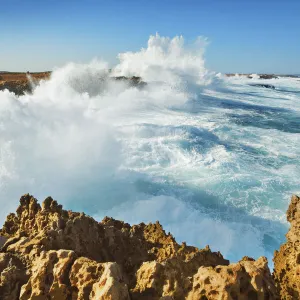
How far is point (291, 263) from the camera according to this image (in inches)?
170

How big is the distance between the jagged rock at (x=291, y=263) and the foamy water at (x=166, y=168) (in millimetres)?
5282

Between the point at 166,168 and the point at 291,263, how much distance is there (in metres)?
11.6

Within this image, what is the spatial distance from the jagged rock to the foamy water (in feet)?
17.3

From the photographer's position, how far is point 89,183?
48.1ft

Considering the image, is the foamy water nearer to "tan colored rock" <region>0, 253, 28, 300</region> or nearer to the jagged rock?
the jagged rock

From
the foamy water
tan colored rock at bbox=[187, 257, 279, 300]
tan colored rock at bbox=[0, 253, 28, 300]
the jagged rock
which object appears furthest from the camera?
the foamy water

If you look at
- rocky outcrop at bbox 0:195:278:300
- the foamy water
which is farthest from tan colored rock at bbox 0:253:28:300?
the foamy water

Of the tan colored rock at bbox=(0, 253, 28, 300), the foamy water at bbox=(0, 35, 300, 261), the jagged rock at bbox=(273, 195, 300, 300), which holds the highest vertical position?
the tan colored rock at bbox=(0, 253, 28, 300)

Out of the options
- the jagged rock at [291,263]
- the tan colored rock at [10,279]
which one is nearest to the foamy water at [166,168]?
the jagged rock at [291,263]

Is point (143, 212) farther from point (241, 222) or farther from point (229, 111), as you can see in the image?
point (229, 111)

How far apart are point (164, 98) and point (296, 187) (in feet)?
84.9

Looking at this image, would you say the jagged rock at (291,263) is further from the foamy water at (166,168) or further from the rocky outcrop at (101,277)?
the foamy water at (166,168)

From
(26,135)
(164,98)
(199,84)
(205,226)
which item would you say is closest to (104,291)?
(205,226)

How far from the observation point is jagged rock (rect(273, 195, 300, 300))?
3.98 m
